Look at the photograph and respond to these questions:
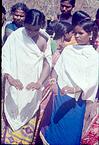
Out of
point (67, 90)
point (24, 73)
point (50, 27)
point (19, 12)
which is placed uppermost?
point (19, 12)

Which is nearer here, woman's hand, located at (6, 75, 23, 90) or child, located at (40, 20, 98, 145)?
child, located at (40, 20, 98, 145)

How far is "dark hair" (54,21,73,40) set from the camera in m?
3.11

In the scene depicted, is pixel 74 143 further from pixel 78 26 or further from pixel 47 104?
pixel 78 26

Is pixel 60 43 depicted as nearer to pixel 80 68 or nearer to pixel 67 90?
pixel 80 68

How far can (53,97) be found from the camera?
3195 mm

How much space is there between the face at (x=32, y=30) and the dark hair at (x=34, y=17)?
3 centimetres

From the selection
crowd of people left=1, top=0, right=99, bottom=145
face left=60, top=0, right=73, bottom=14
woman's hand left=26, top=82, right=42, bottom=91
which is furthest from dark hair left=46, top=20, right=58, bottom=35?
woman's hand left=26, top=82, right=42, bottom=91

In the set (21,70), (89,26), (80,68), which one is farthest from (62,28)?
(21,70)

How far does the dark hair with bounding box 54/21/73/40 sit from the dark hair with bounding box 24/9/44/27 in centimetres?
12

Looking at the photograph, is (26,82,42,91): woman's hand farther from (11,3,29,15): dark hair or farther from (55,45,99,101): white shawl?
(11,3,29,15): dark hair

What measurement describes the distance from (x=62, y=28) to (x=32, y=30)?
201 mm

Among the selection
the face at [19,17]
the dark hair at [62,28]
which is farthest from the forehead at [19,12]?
the dark hair at [62,28]

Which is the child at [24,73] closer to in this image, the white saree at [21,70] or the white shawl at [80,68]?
the white saree at [21,70]

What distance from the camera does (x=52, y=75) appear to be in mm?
3178
